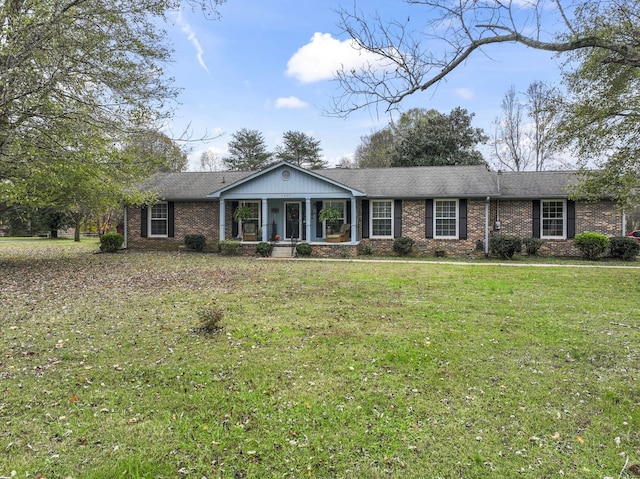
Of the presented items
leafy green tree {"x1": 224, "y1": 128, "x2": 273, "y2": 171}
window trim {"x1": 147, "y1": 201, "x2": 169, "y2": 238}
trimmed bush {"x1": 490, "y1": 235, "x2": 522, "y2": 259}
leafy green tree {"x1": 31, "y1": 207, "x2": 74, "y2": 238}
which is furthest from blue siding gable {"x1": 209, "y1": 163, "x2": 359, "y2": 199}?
leafy green tree {"x1": 224, "y1": 128, "x2": 273, "y2": 171}

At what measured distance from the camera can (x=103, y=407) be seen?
3.55 metres

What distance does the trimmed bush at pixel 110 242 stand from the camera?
17922 mm

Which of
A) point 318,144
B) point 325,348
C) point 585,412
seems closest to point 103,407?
point 325,348

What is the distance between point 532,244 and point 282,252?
10.5 meters

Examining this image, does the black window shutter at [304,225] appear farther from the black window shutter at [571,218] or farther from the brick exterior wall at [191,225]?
the black window shutter at [571,218]

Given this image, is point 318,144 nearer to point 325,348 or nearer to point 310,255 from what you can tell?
point 310,255

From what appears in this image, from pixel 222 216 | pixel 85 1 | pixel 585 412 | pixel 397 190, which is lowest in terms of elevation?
pixel 585 412

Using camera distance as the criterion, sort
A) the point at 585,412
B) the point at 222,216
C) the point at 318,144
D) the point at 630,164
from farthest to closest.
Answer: the point at 318,144 → the point at 222,216 → the point at 630,164 → the point at 585,412

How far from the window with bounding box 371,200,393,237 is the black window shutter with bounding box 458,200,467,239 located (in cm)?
290

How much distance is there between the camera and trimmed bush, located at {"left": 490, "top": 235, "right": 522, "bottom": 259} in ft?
49.9

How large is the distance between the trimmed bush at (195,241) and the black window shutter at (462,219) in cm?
1175

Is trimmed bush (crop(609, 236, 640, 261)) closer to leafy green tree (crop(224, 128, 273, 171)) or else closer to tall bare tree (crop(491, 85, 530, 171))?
tall bare tree (crop(491, 85, 530, 171))

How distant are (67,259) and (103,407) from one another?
13982 millimetres

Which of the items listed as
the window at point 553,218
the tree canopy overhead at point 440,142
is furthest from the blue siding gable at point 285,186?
the tree canopy overhead at point 440,142
